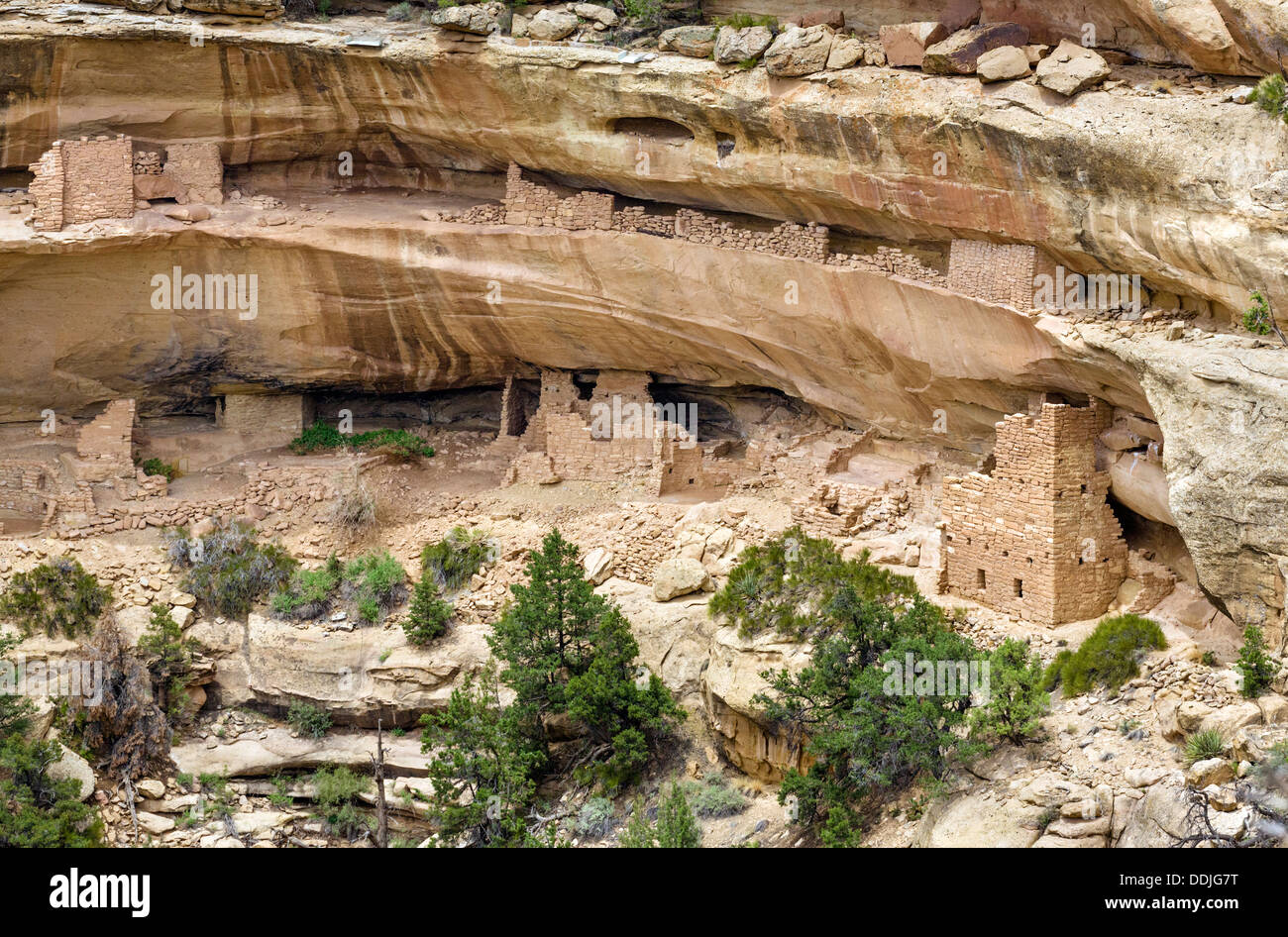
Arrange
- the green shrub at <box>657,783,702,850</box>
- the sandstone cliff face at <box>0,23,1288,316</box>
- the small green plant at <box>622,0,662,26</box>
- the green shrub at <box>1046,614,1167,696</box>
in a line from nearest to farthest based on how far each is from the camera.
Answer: the sandstone cliff face at <box>0,23,1288,316</box> → the green shrub at <box>657,783,702,850</box> → the green shrub at <box>1046,614,1167,696</box> → the small green plant at <box>622,0,662,26</box>

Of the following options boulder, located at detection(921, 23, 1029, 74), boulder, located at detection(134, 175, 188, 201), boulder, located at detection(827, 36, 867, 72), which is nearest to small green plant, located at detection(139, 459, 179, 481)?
boulder, located at detection(134, 175, 188, 201)

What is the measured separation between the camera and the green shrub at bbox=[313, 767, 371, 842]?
22.2 m

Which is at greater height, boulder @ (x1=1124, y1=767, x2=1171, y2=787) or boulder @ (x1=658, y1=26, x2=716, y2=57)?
boulder @ (x1=658, y1=26, x2=716, y2=57)

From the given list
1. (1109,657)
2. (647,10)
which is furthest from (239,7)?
(1109,657)

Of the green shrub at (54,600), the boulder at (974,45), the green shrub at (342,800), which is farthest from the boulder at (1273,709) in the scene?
the green shrub at (54,600)

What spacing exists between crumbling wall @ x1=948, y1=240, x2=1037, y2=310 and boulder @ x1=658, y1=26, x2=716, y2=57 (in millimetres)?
3441

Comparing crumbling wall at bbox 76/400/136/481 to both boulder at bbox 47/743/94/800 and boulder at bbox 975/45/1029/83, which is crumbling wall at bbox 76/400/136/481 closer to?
boulder at bbox 47/743/94/800

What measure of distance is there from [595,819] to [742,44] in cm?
828

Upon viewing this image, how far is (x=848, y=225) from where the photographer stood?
22.8 meters

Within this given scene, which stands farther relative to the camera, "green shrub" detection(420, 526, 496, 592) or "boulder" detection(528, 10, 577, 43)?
"green shrub" detection(420, 526, 496, 592)

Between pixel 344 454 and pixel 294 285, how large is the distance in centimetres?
227

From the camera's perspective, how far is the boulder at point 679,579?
74.1 feet

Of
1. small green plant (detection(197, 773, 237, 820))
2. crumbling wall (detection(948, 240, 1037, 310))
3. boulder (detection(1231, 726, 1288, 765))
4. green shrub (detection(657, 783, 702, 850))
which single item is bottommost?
small green plant (detection(197, 773, 237, 820))

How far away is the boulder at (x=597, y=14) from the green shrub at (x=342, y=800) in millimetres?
8804
